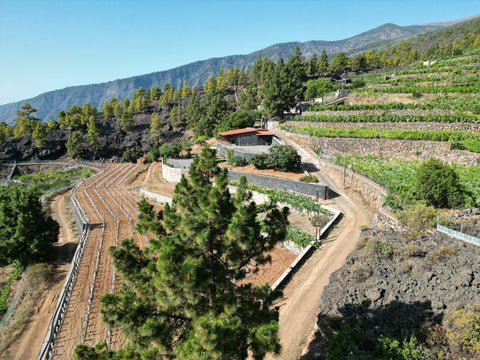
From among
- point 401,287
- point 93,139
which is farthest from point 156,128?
point 401,287

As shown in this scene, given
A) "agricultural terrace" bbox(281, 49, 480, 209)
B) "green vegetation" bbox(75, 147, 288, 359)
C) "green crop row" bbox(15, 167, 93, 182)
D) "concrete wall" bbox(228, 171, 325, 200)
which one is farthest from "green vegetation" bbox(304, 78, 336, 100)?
"green vegetation" bbox(75, 147, 288, 359)

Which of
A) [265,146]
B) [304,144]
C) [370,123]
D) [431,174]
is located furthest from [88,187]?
[431,174]

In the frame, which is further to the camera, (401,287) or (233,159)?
(233,159)

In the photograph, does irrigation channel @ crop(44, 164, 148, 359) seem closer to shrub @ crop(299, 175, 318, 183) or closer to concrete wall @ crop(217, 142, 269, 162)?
concrete wall @ crop(217, 142, 269, 162)

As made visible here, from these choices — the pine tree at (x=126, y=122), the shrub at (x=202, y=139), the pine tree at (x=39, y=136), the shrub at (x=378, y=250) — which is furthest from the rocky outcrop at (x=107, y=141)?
the shrub at (x=378, y=250)

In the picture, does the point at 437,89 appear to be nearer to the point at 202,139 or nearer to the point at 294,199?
the point at 294,199

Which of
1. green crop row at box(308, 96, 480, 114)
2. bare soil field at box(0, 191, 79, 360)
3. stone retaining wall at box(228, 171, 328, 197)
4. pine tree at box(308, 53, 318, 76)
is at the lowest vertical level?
bare soil field at box(0, 191, 79, 360)

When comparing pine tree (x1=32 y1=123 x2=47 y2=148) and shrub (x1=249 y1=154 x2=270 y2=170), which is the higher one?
pine tree (x1=32 y1=123 x2=47 y2=148)
